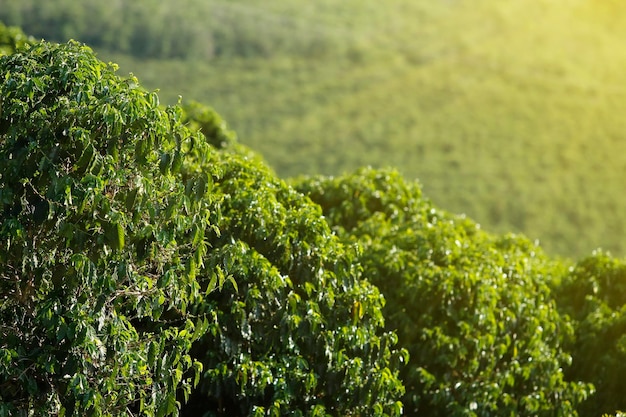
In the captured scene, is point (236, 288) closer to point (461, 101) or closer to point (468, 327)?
point (468, 327)

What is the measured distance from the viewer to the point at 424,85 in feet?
246

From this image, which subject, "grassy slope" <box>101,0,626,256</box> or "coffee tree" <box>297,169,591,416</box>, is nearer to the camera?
"coffee tree" <box>297,169,591,416</box>

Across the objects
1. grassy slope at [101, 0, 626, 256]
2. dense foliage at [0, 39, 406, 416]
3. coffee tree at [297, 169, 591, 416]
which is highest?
grassy slope at [101, 0, 626, 256]

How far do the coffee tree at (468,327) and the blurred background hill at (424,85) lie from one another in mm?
40579

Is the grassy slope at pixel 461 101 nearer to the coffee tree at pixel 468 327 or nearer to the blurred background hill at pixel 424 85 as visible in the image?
the blurred background hill at pixel 424 85

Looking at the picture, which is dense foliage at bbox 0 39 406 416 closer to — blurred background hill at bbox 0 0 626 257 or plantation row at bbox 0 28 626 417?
plantation row at bbox 0 28 626 417

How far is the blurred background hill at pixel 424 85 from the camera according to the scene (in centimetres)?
6050

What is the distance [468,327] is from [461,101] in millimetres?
59390

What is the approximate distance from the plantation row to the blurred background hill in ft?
132

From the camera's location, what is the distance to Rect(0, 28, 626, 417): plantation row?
28.6ft

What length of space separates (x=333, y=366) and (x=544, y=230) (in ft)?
154

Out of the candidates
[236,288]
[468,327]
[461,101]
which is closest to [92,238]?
[236,288]

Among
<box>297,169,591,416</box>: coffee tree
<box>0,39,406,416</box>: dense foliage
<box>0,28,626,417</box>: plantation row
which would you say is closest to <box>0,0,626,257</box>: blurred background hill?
<box>0,28,626,417</box>: plantation row

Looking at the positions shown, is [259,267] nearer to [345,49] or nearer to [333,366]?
[333,366]
